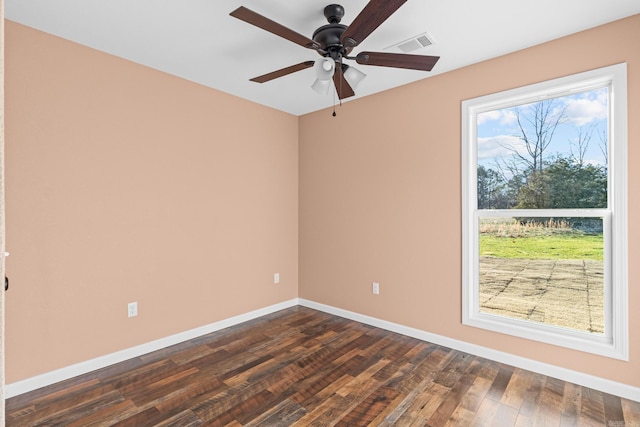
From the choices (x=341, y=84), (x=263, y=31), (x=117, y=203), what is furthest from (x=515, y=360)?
(x=117, y=203)

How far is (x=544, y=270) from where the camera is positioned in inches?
106

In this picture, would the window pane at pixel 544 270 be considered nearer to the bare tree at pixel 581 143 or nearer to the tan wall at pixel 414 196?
the tan wall at pixel 414 196

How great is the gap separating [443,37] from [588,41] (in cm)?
103

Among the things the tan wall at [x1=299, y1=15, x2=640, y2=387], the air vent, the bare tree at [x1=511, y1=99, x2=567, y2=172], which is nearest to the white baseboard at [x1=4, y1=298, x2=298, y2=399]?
the tan wall at [x1=299, y1=15, x2=640, y2=387]

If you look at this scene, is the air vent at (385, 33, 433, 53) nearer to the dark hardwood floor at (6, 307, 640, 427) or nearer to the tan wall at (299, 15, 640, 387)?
the tan wall at (299, 15, 640, 387)

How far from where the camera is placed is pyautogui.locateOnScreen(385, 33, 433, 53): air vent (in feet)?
7.88

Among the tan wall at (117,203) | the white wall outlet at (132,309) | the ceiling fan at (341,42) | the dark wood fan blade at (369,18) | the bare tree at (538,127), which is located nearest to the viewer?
the dark wood fan blade at (369,18)

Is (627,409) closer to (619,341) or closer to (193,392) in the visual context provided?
(619,341)

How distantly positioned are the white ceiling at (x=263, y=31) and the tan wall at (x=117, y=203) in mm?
286

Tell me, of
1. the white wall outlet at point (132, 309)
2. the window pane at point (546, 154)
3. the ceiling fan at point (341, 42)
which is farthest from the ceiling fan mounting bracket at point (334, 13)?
the white wall outlet at point (132, 309)

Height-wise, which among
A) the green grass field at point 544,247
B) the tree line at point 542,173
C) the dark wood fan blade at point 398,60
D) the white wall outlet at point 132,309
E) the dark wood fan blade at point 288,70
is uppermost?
the dark wood fan blade at point 288,70

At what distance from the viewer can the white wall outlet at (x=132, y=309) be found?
2.83m

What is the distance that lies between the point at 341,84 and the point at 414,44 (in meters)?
0.64

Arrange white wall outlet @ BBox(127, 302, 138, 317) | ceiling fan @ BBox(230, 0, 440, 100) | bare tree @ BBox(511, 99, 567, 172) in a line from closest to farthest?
ceiling fan @ BBox(230, 0, 440, 100) < bare tree @ BBox(511, 99, 567, 172) < white wall outlet @ BBox(127, 302, 138, 317)
